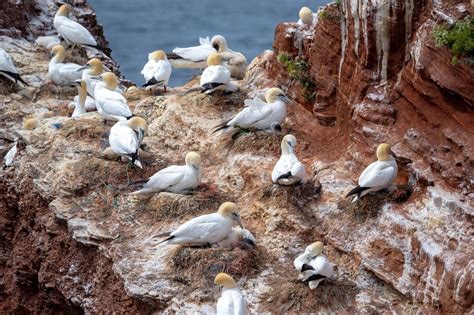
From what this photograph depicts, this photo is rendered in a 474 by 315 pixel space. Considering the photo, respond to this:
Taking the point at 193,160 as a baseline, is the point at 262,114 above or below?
above

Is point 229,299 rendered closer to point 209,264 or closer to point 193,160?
point 209,264

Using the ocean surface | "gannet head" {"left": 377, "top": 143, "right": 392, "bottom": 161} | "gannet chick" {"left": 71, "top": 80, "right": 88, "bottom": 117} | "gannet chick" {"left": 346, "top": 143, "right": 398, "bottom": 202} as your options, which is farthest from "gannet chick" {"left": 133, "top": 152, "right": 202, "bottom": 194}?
the ocean surface

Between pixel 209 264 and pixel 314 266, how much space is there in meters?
1.26

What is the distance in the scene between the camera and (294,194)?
1538cm

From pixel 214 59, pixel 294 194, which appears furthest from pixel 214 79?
pixel 294 194

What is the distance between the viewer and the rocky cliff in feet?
45.5

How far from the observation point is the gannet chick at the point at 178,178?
1598 cm

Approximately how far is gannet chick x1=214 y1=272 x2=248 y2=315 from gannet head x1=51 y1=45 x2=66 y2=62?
327 inches

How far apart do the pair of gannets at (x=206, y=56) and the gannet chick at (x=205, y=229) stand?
563 cm

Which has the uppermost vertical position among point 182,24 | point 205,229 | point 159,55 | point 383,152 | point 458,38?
point 458,38

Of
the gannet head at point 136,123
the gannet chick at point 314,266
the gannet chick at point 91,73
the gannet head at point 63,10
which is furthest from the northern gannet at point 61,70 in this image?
the gannet chick at point 314,266

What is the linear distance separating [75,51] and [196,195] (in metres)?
7.14

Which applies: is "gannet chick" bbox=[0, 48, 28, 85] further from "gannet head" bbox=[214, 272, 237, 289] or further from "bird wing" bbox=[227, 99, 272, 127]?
"gannet head" bbox=[214, 272, 237, 289]

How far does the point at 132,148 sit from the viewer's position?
55.3 feet
